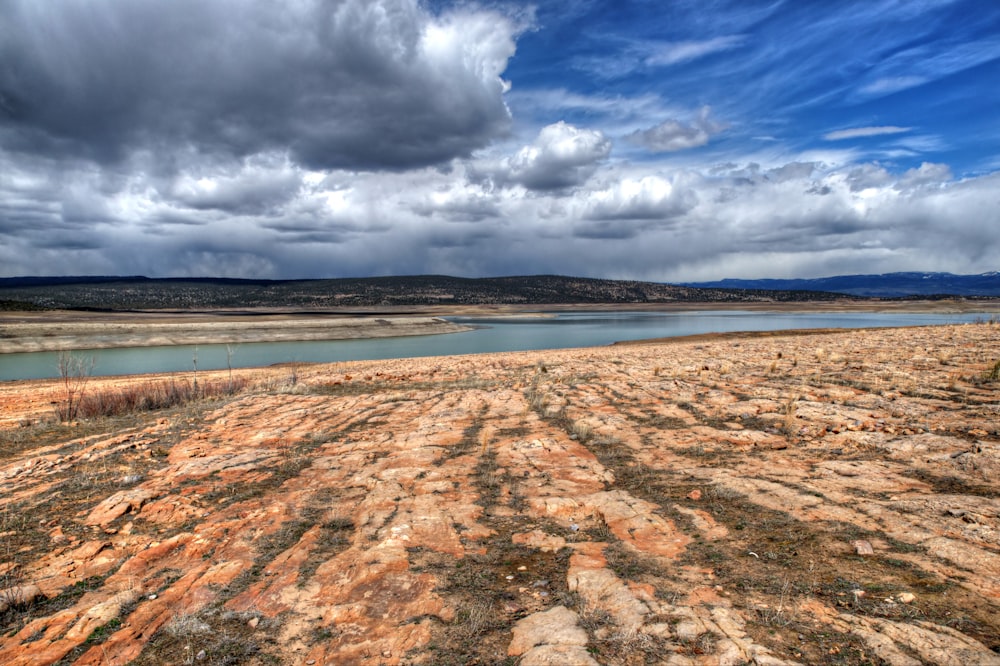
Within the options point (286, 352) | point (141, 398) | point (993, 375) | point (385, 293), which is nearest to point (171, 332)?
point (286, 352)

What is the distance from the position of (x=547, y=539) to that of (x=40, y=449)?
9.44 metres

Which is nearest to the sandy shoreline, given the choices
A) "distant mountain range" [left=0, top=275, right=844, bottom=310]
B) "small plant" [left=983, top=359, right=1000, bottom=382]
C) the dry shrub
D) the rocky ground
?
the dry shrub

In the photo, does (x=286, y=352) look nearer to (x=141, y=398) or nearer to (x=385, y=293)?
(x=141, y=398)

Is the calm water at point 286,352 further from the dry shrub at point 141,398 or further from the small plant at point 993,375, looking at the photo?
the small plant at point 993,375

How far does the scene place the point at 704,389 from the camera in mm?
11531

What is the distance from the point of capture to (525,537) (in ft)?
16.0

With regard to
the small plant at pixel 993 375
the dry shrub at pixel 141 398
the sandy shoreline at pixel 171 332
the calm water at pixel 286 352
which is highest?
the small plant at pixel 993 375

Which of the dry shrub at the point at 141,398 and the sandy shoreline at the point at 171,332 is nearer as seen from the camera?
the dry shrub at the point at 141,398

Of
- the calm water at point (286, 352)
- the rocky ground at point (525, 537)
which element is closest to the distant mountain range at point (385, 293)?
the calm water at point (286, 352)

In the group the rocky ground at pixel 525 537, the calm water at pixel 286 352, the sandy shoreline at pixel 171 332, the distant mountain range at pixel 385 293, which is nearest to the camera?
the rocky ground at pixel 525 537

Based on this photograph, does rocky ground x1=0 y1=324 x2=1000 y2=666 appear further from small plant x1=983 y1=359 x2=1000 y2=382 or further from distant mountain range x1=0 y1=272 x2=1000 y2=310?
distant mountain range x1=0 y1=272 x2=1000 y2=310

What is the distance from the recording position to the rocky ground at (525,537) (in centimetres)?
328

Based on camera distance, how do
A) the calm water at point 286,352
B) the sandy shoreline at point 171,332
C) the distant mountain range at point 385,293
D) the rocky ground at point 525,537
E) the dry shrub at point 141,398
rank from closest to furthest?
the rocky ground at point 525,537 < the dry shrub at point 141,398 < the calm water at point 286,352 < the sandy shoreline at point 171,332 < the distant mountain range at point 385,293

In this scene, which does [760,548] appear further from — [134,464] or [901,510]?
[134,464]
